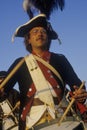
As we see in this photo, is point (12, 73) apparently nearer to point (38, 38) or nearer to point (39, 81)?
point (39, 81)

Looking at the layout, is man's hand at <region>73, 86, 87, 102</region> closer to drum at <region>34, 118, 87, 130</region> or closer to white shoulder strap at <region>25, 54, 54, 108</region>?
drum at <region>34, 118, 87, 130</region>

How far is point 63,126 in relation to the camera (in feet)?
A: 21.5

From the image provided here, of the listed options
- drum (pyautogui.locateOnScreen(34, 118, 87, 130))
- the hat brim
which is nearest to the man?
the hat brim

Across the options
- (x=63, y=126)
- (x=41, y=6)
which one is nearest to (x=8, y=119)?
(x=41, y=6)

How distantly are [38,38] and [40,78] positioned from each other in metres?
0.69

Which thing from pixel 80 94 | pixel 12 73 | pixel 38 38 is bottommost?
pixel 80 94

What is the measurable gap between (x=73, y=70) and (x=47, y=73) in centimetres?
46

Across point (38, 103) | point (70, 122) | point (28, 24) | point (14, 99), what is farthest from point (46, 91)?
point (14, 99)

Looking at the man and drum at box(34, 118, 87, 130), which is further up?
the man

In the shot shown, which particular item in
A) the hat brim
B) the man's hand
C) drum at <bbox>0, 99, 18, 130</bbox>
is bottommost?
drum at <bbox>0, 99, 18, 130</bbox>

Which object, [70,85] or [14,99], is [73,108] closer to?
[70,85]

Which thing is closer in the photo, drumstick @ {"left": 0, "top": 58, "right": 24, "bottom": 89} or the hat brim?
drumstick @ {"left": 0, "top": 58, "right": 24, "bottom": 89}

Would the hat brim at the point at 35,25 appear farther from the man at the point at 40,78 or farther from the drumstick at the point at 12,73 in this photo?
the drumstick at the point at 12,73

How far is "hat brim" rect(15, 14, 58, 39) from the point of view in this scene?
7.63 m
